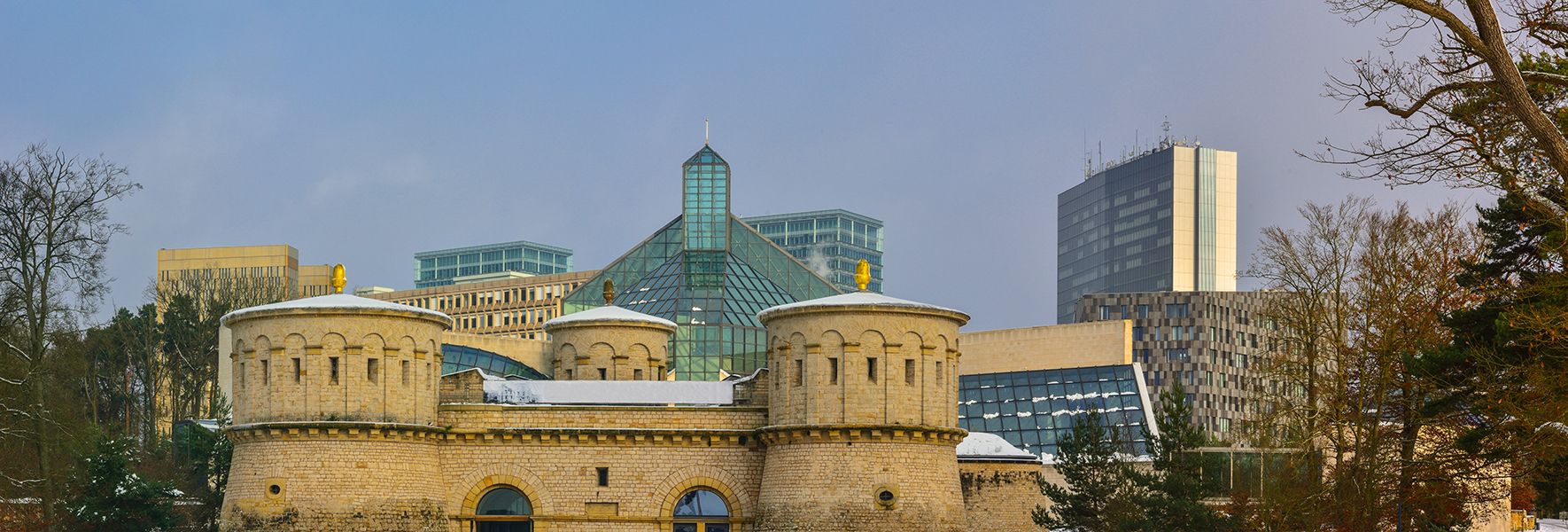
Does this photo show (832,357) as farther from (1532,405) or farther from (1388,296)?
(1532,405)

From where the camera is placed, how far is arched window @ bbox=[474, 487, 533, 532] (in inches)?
1478

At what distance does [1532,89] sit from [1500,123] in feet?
6.85

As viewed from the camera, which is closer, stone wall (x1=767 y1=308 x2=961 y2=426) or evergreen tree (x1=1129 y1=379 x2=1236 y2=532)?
stone wall (x1=767 y1=308 x2=961 y2=426)

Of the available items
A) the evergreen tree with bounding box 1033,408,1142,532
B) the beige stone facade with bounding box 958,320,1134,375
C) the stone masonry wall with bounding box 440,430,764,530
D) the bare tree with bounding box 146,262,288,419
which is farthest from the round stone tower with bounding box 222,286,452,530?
the bare tree with bounding box 146,262,288,419

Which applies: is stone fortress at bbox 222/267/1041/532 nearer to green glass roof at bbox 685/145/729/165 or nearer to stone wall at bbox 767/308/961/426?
stone wall at bbox 767/308/961/426

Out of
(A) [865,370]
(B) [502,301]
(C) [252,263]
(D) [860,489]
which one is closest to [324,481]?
(D) [860,489]

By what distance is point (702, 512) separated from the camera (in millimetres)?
37719

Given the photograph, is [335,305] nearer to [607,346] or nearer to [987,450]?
[607,346]

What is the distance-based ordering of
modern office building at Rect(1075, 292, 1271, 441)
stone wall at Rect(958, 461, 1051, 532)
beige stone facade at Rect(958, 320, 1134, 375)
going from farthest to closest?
modern office building at Rect(1075, 292, 1271, 441) → beige stone facade at Rect(958, 320, 1134, 375) → stone wall at Rect(958, 461, 1051, 532)

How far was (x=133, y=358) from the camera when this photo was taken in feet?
248

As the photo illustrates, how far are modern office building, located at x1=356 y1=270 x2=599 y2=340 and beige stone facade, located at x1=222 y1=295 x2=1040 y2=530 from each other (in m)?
106

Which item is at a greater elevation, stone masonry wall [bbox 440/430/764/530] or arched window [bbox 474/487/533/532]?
stone masonry wall [bbox 440/430/764/530]

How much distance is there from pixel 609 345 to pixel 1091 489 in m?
14.4

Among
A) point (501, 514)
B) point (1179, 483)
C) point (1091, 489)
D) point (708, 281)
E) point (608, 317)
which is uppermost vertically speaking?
point (708, 281)
